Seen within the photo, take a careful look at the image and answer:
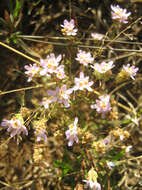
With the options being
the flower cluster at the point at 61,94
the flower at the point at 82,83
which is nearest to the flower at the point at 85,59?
the flower at the point at 82,83

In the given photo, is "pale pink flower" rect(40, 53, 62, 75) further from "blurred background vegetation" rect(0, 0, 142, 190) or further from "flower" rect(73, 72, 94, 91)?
"blurred background vegetation" rect(0, 0, 142, 190)

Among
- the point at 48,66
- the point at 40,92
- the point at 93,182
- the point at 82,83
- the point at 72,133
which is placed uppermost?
the point at 40,92

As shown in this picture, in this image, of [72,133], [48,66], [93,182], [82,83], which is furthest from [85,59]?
[93,182]

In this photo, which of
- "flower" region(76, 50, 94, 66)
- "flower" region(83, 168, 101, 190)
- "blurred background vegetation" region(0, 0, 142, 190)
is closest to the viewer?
"flower" region(83, 168, 101, 190)

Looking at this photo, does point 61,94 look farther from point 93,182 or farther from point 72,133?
point 93,182

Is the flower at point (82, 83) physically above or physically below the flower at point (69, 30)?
below

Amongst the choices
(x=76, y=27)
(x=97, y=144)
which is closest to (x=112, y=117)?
(x=97, y=144)

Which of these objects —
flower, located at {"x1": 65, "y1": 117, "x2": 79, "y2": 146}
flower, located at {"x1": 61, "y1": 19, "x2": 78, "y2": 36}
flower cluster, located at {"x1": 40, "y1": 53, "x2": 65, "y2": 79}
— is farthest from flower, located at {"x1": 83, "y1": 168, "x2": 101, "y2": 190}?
flower, located at {"x1": 61, "y1": 19, "x2": 78, "y2": 36}

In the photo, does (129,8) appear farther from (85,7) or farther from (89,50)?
(89,50)

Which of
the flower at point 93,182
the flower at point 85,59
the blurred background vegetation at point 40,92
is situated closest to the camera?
the flower at point 93,182

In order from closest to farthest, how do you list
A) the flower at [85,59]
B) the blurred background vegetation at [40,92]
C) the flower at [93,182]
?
the flower at [93,182]
the flower at [85,59]
the blurred background vegetation at [40,92]

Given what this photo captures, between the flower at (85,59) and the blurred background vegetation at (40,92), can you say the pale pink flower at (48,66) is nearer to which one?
the flower at (85,59)

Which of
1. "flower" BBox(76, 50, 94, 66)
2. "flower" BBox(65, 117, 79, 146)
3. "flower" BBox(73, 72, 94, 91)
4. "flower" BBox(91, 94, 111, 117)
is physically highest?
"flower" BBox(76, 50, 94, 66)
